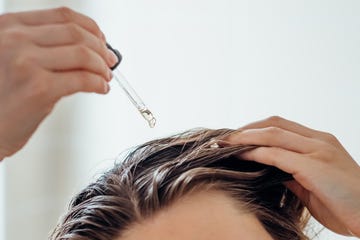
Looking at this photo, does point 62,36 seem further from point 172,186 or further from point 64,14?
point 172,186

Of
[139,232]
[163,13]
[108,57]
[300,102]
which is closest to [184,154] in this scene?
[139,232]

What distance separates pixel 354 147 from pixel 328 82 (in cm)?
15

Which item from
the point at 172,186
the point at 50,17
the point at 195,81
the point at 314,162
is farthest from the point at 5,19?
the point at 195,81

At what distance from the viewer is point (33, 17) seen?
81 centimetres

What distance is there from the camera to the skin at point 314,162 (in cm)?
109

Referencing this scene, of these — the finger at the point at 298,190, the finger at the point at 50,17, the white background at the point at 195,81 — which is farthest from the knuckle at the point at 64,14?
the white background at the point at 195,81

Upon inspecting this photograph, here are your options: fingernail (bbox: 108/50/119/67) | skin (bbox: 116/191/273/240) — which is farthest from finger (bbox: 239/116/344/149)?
fingernail (bbox: 108/50/119/67)

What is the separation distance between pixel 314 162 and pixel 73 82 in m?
0.44

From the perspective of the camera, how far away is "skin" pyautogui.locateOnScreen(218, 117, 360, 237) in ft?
3.56

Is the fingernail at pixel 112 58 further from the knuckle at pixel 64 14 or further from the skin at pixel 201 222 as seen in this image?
the skin at pixel 201 222

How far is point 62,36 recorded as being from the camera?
2.61 ft

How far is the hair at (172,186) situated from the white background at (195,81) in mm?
398

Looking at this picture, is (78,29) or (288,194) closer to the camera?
(78,29)

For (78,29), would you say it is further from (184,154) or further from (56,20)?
(184,154)
